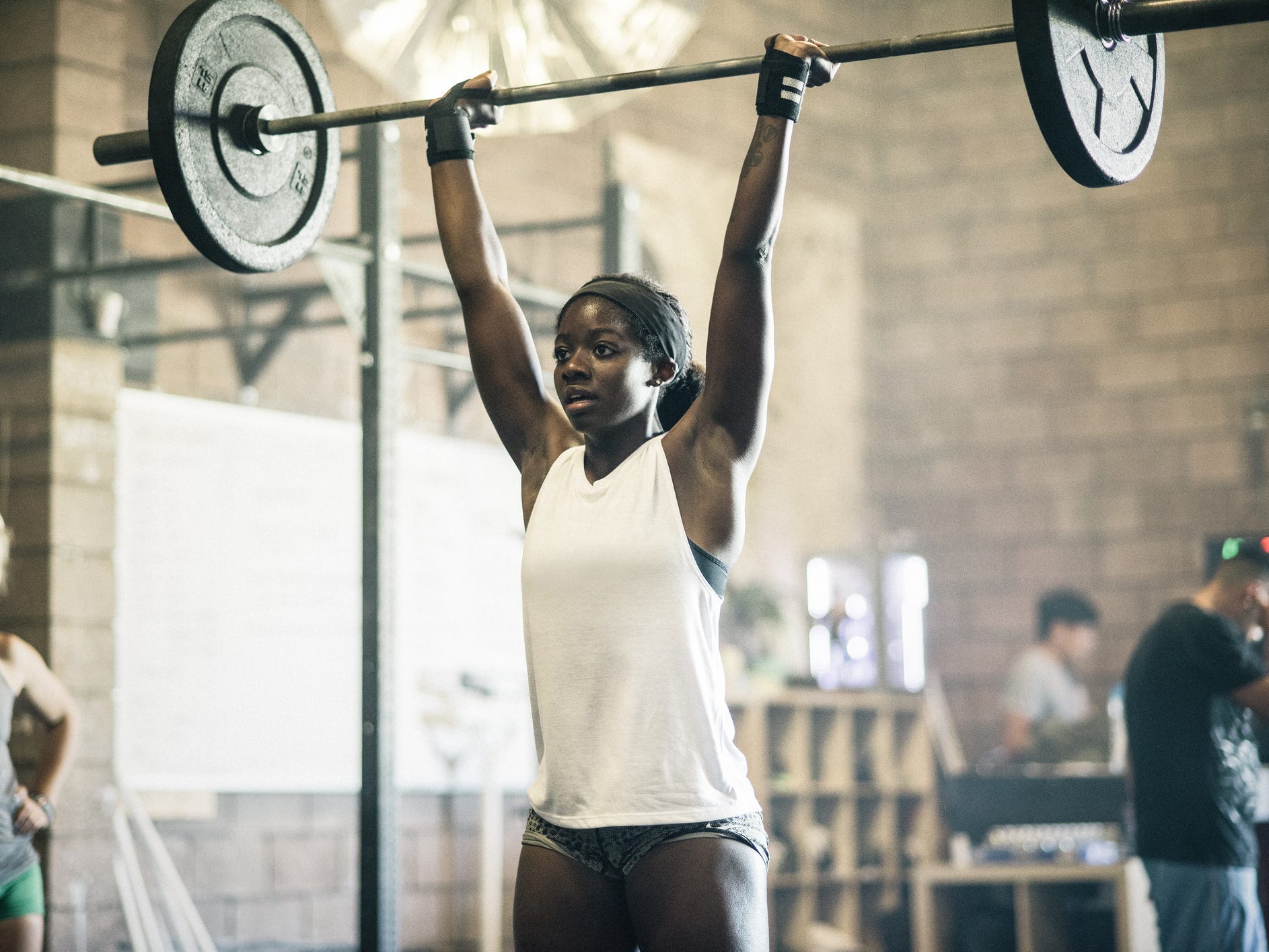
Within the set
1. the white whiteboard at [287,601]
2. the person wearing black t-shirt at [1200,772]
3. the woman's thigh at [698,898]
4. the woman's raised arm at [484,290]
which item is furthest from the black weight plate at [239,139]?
the person wearing black t-shirt at [1200,772]

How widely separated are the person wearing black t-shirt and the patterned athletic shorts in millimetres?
1970

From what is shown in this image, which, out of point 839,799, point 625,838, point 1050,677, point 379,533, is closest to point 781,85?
point 625,838

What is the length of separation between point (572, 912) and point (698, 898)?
0.53ft

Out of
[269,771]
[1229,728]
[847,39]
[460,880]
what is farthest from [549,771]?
[847,39]

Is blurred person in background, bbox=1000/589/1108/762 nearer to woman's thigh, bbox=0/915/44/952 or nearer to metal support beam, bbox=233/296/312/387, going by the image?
metal support beam, bbox=233/296/312/387

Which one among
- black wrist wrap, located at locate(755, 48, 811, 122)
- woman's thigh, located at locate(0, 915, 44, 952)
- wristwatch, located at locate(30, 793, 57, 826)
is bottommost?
woman's thigh, located at locate(0, 915, 44, 952)

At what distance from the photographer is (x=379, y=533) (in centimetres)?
347

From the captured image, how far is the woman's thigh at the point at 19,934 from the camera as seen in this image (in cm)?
307

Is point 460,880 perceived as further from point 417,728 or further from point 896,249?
point 896,249

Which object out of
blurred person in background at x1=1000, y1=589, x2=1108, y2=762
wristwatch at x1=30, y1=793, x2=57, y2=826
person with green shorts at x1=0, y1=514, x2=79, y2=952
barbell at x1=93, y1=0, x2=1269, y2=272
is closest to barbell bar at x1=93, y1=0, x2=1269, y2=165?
barbell at x1=93, y1=0, x2=1269, y2=272

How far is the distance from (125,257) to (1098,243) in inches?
186

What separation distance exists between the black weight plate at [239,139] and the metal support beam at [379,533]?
0.97 metres

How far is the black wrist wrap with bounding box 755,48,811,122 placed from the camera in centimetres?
192

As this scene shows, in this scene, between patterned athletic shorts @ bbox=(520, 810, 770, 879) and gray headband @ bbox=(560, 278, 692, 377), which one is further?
gray headband @ bbox=(560, 278, 692, 377)
